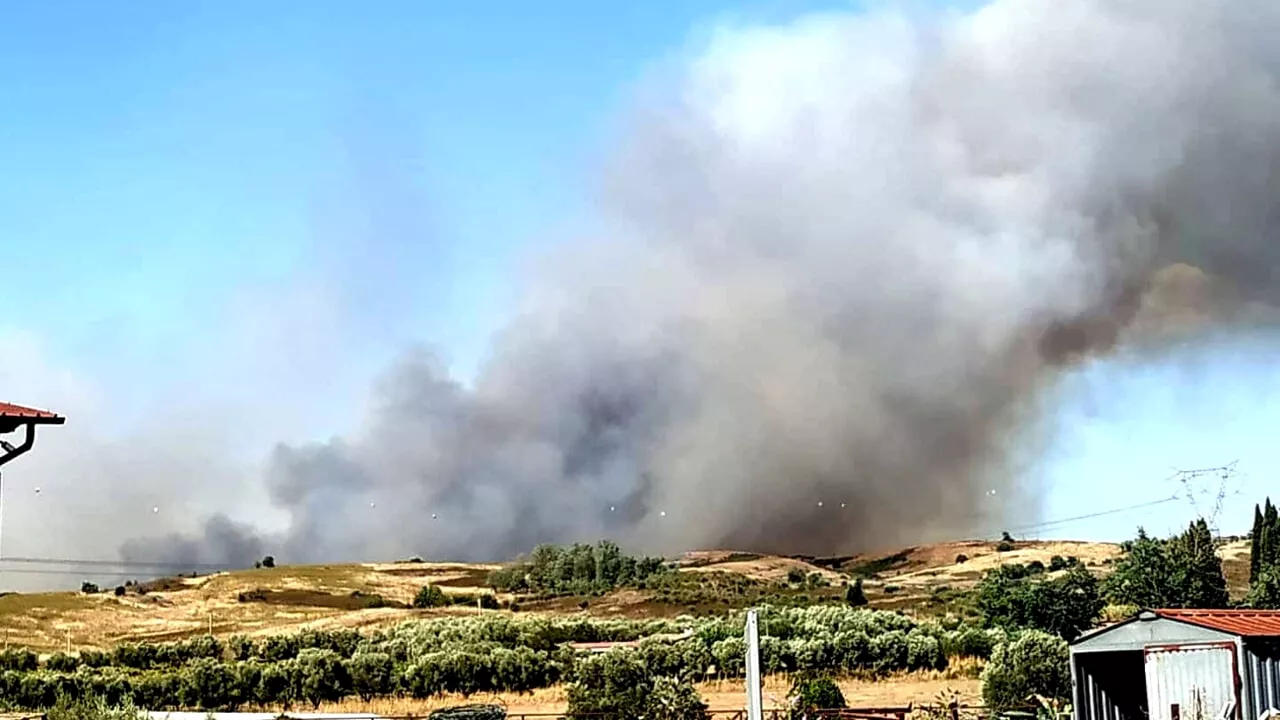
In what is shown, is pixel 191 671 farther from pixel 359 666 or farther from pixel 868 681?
pixel 868 681

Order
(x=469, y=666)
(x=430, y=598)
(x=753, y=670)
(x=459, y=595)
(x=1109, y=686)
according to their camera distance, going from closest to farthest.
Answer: (x=753, y=670)
(x=1109, y=686)
(x=469, y=666)
(x=430, y=598)
(x=459, y=595)

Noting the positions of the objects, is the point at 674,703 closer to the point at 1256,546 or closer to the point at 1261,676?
the point at 1261,676

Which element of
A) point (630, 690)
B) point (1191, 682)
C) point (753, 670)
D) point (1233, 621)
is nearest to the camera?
point (753, 670)

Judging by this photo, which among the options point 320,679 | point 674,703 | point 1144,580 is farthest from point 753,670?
point 1144,580

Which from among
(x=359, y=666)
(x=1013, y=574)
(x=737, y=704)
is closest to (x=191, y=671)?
(x=359, y=666)

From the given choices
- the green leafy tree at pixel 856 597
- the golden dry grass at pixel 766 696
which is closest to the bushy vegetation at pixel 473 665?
the golden dry grass at pixel 766 696

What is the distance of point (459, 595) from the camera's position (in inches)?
3952

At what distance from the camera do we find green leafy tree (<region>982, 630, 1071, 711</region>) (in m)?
36.8

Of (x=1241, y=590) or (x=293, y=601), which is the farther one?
(x=293, y=601)

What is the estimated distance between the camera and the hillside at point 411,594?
272 ft

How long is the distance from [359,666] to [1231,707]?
119 ft

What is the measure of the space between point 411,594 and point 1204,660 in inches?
3288

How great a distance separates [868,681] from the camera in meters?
51.8

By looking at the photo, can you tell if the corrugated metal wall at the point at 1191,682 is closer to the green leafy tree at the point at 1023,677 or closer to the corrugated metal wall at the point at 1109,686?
the corrugated metal wall at the point at 1109,686
